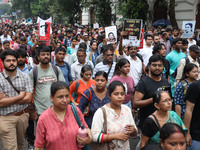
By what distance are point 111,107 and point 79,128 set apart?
51 cm

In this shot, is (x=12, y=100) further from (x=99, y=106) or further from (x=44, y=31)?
A: (x=44, y=31)

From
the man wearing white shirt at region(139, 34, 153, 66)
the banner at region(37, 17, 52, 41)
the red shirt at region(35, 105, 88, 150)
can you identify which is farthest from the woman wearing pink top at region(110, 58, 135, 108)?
the banner at region(37, 17, 52, 41)

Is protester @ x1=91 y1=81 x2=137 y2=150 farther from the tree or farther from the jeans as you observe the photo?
the tree

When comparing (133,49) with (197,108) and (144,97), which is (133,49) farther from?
(197,108)

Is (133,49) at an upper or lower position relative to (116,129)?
upper

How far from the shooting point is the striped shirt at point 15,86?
402cm

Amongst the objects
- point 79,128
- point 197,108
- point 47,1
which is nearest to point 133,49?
point 197,108

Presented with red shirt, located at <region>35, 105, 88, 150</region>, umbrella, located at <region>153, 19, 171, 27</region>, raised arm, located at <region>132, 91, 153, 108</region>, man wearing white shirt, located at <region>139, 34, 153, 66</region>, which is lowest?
red shirt, located at <region>35, 105, 88, 150</region>

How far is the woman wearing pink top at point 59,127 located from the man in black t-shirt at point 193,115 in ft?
4.06

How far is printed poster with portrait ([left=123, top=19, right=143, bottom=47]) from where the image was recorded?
6.65 meters

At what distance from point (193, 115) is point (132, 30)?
3.81 m

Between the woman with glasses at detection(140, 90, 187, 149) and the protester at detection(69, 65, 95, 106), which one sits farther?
the protester at detection(69, 65, 95, 106)

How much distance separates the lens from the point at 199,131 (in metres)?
3.33

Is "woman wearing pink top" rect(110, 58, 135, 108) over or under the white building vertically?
under
